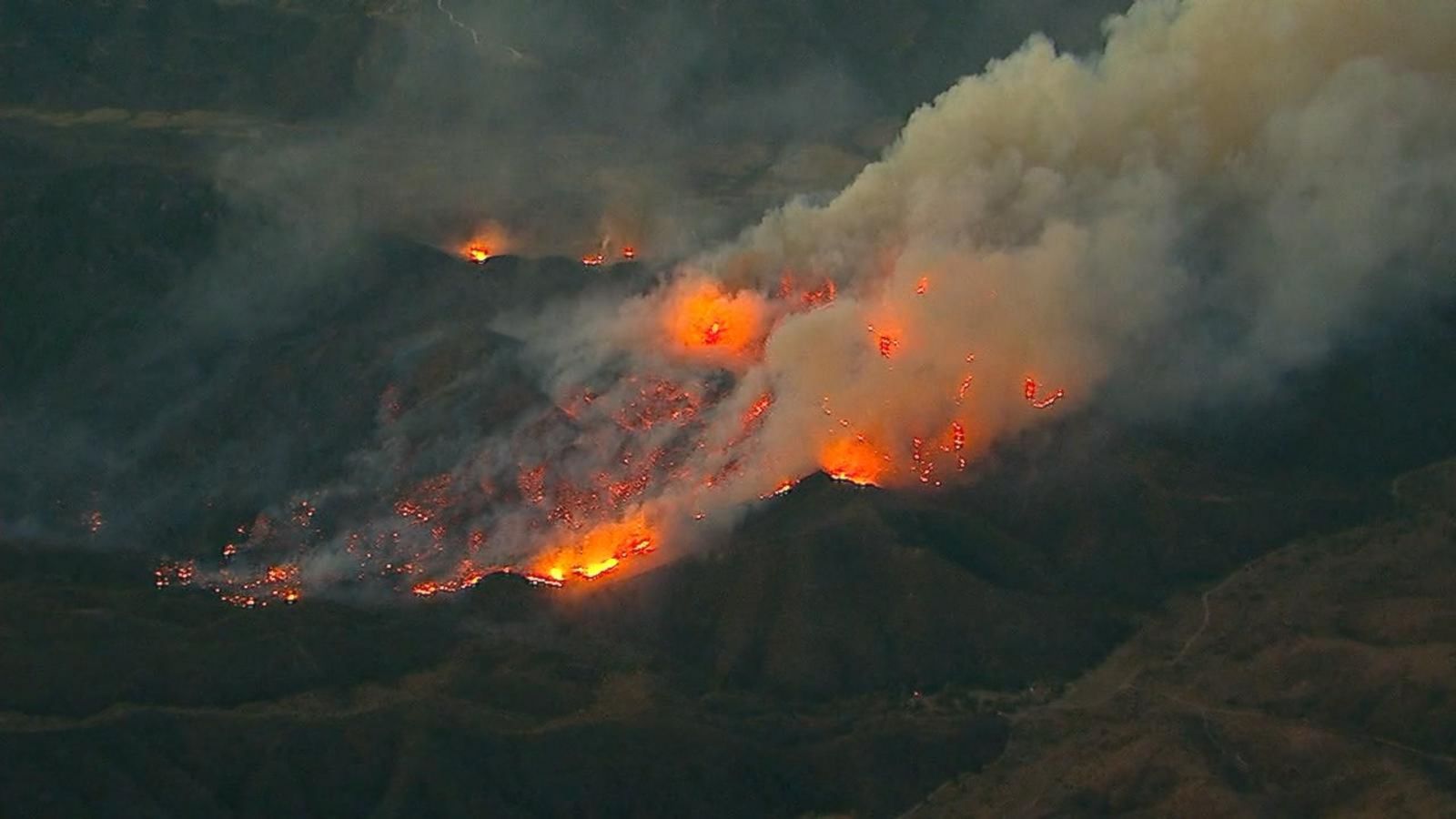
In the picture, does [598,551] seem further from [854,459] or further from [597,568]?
[854,459]

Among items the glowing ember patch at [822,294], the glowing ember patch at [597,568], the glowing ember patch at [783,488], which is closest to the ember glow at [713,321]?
the glowing ember patch at [822,294]

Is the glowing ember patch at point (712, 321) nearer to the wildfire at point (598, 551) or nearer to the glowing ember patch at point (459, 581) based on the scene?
the wildfire at point (598, 551)

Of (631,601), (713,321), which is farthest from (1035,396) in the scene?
(631,601)

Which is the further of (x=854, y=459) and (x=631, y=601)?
(x=854, y=459)

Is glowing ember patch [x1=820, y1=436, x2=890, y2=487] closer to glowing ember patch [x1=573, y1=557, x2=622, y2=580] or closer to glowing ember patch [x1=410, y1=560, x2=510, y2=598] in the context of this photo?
glowing ember patch [x1=573, y1=557, x2=622, y2=580]

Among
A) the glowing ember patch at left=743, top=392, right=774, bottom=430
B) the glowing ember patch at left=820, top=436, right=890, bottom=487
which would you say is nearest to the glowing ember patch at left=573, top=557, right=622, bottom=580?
the glowing ember patch at left=743, top=392, right=774, bottom=430
